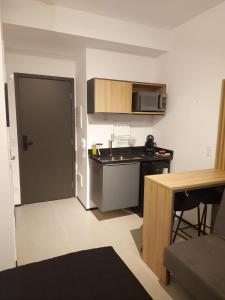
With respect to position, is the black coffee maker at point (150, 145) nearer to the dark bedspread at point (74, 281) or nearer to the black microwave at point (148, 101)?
the black microwave at point (148, 101)

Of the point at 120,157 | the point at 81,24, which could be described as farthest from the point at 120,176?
the point at 81,24

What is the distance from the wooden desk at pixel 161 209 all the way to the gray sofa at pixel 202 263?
213 millimetres

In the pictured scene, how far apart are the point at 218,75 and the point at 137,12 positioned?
1.28m

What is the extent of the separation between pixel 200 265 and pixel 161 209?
1.80ft

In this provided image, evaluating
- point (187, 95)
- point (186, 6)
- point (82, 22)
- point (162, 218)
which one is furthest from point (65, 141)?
point (186, 6)

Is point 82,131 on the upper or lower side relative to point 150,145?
upper

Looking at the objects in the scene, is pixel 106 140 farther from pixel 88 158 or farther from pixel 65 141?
pixel 65 141

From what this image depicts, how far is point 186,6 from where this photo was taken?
2521 millimetres

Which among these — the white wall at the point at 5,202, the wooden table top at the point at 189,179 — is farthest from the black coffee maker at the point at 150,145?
the white wall at the point at 5,202

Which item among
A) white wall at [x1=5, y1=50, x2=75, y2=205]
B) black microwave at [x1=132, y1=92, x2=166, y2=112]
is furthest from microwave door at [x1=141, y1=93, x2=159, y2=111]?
white wall at [x1=5, y1=50, x2=75, y2=205]

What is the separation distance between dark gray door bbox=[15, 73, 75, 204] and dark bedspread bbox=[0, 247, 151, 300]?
2.46 m

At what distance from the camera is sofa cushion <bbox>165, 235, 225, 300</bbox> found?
1373 mm

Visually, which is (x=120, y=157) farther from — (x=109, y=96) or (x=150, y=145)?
(x=109, y=96)

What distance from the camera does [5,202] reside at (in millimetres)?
1854
